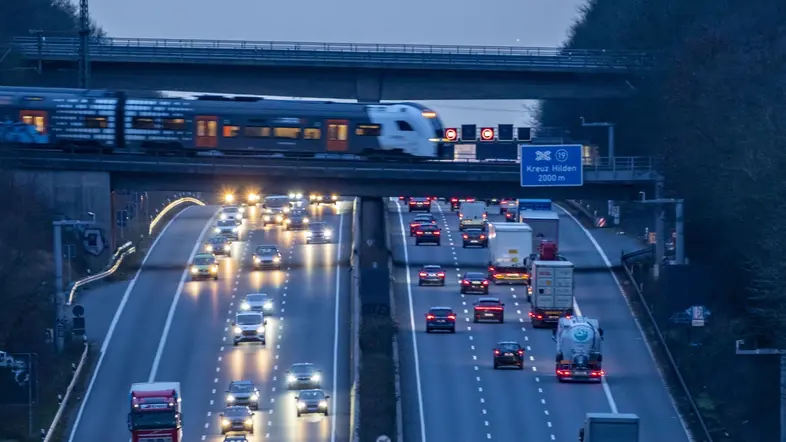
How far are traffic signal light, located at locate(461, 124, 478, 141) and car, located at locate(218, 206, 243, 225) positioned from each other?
13.4m

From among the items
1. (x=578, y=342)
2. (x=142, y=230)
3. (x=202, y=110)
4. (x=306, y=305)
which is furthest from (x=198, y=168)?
(x=578, y=342)

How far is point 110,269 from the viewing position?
74.9 metres

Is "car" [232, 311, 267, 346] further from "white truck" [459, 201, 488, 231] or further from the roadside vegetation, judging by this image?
"white truck" [459, 201, 488, 231]

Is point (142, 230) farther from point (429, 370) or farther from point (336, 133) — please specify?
point (429, 370)

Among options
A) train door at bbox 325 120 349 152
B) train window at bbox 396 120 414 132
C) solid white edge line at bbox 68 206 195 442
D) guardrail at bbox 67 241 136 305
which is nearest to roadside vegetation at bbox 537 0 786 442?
train window at bbox 396 120 414 132

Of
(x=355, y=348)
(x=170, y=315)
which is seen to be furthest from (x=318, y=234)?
(x=355, y=348)

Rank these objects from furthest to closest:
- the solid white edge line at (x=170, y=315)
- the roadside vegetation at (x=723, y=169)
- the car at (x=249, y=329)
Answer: the car at (x=249, y=329) → the solid white edge line at (x=170, y=315) → the roadside vegetation at (x=723, y=169)

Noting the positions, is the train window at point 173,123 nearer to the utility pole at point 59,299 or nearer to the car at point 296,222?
the utility pole at point 59,299

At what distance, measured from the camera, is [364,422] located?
50500mm

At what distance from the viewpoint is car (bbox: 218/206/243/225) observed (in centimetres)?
9188

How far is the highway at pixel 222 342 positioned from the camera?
52031mm

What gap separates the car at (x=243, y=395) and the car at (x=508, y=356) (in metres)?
8.65

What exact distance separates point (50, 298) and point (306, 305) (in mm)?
9995

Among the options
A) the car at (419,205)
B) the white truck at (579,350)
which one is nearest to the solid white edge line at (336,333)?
the white truck at (579,350)
